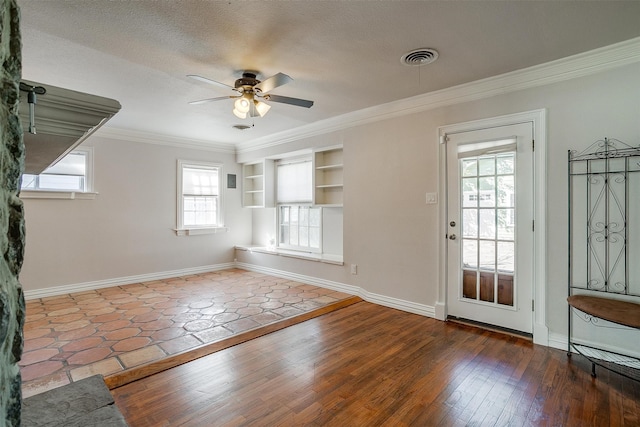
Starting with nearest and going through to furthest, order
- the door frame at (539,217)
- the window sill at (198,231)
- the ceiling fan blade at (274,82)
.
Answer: the ceiling fan blade at (274,82)
the door frame at (539,217)
the window sill at (198,231)

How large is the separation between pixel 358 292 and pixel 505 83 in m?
2.97

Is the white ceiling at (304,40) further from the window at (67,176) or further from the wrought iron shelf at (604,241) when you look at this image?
the window at (67,176)

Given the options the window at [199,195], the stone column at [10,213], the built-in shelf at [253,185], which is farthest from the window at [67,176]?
the stone column at [10,213]

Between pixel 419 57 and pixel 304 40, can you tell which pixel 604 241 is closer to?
pixel 419 57

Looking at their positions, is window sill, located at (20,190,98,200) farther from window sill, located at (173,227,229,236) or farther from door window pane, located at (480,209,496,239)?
door window pane, located at (480,209,496,239)

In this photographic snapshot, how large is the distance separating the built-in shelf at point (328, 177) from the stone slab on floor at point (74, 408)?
3717mm

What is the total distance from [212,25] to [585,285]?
361cm

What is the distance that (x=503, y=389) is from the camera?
2205 mm

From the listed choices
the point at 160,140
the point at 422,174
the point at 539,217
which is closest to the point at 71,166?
the point at 160,140

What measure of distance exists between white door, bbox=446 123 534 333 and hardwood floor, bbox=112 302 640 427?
382 mm

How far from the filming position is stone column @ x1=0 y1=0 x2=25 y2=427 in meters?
0.50

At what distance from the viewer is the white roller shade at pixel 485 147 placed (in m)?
3.09

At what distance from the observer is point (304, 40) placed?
8.05 feet

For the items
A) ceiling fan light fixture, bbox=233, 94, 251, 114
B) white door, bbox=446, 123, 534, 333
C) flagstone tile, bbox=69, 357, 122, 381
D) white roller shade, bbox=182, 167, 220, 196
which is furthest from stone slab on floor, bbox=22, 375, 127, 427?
white roller shade, bbox=182, 167, 220, 196
